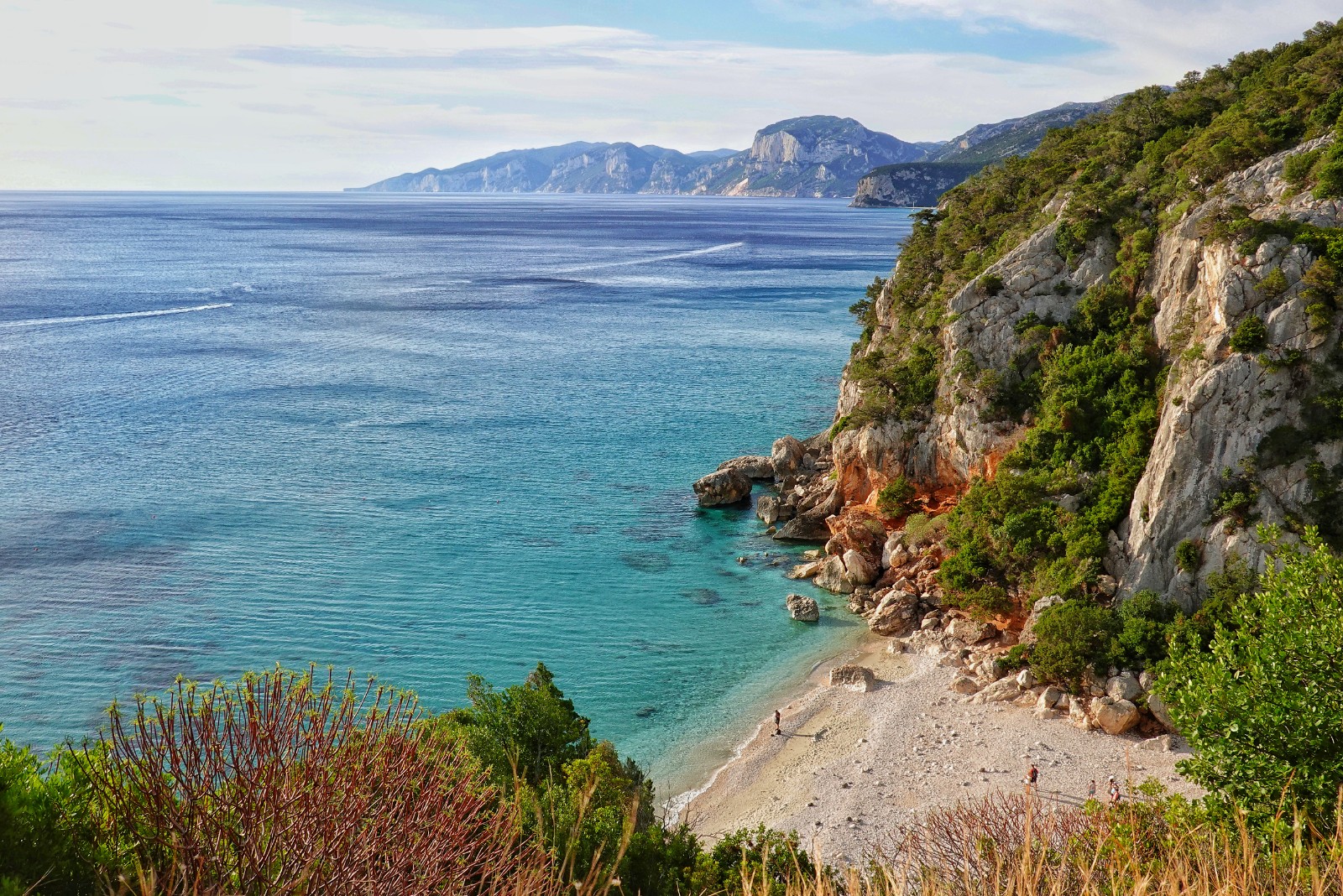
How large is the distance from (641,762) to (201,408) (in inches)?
2099

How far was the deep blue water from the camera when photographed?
130 feet

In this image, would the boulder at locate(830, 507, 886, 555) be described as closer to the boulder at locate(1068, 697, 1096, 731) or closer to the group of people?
the boulder at locate(1068, 697, 1096, 731)

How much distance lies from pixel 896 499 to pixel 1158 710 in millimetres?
18277

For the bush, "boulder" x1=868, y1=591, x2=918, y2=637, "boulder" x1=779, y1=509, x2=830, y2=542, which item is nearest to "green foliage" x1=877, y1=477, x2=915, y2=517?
"boulder" x1=779, y1=509, x2=830, y2=542

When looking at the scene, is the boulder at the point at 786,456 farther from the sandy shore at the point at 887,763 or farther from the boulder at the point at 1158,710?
the boulder at the point at 1158,710

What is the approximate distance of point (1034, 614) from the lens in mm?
37781

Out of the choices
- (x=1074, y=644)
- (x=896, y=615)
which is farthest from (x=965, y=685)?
(x=896, y=615)

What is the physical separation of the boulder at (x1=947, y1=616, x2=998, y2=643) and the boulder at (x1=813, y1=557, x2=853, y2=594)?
6581mm

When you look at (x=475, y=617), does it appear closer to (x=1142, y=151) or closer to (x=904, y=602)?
(x=904, y=602)

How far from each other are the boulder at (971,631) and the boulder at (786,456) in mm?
20096

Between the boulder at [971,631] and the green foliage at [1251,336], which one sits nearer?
the green foliage at [1251,336]

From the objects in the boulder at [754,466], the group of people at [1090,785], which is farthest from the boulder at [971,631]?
the boulder at [754,466]

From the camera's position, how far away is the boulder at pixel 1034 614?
122 feet

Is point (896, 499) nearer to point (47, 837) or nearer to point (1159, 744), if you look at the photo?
point (1159, 744)
